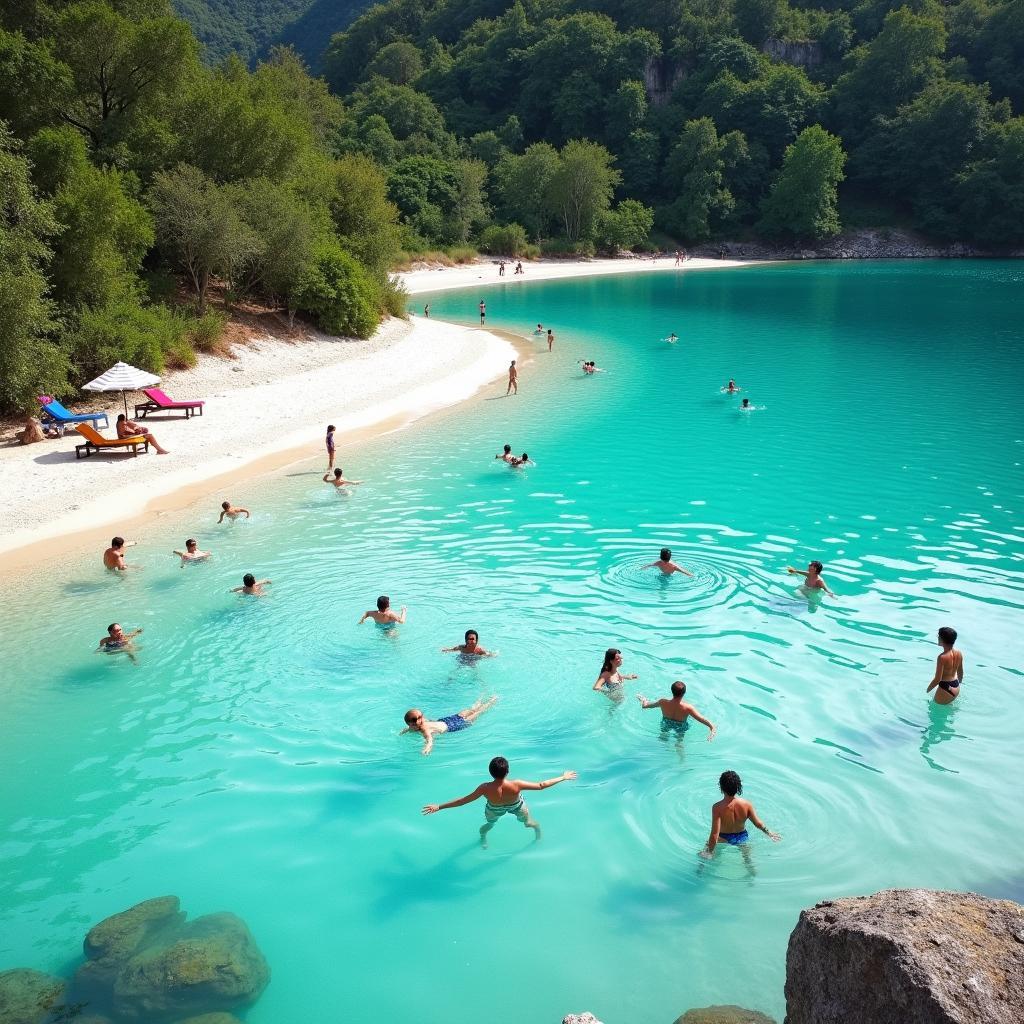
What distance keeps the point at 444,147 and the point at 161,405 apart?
9123cm

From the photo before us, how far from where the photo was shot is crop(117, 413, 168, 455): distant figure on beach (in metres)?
25.1

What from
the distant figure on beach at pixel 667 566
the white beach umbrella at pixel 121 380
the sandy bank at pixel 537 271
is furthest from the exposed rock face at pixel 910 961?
the sandy bank at pixel 537 271

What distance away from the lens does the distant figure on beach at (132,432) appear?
82.2ft

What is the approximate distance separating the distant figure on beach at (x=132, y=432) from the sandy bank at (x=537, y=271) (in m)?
46.7

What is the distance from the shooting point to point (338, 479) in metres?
23.1

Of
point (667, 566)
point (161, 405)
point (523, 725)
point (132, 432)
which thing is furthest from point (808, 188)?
point (523, 725)

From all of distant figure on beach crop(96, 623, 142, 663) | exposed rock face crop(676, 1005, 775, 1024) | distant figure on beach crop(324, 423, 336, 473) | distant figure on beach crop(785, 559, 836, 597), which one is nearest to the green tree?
distant figure on beach crop(324, 423, 336, 473)

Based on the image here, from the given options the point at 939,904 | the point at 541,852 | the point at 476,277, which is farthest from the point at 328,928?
the point at 476,277

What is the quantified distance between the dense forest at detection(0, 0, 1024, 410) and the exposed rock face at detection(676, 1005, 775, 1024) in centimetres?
2507

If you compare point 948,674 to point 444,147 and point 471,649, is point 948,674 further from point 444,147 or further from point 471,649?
point 444,147

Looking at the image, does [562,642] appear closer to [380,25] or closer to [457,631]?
[457,631]

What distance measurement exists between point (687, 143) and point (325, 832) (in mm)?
110511

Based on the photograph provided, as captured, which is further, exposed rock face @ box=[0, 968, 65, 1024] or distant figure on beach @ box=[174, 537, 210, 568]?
distant figure on beach @ box=[174, 537, 210, 568]

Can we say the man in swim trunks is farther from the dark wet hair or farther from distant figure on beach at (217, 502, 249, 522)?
distant figure on beach at (217, 502, 249, 522)
